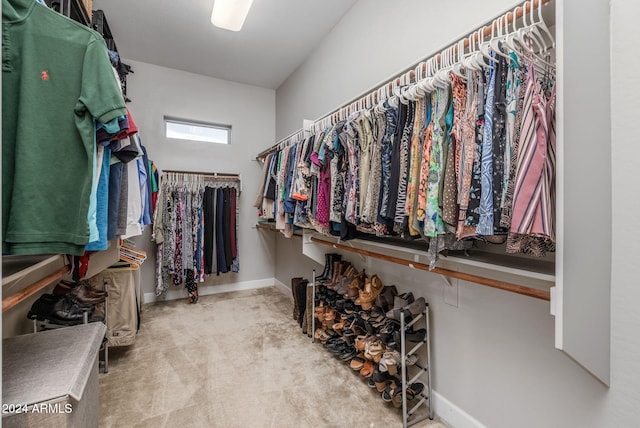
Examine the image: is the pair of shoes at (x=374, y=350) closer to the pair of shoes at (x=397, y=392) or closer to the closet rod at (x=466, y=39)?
the pair of shoes at (x=397, y=392)

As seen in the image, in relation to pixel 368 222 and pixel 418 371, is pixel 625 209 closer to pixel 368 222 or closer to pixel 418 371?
pixel 368 222

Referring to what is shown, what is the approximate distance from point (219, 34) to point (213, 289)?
304 cm

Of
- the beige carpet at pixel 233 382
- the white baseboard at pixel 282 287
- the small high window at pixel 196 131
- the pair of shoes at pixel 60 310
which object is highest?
the small high window at pixel 196 131

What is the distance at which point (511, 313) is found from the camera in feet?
4.32

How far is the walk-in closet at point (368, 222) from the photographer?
875 millimetres

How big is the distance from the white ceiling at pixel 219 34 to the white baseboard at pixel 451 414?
305 cm

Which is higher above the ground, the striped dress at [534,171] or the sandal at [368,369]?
the striped dress at [534,171]

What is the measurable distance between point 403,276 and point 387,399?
0.73 meters

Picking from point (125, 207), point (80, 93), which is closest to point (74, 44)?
point (80, 93)

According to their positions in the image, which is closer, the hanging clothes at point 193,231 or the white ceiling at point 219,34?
the white ceiling at point 219,34

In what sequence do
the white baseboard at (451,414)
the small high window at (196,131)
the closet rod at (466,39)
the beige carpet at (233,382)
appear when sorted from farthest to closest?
the small high window at (196,131) → the beige carpet at (233,382) → the white baseboard at (451,414) → the closet rod at (466,39)

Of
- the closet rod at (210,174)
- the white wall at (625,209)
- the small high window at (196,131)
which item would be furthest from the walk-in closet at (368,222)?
the small high window at (196,131)

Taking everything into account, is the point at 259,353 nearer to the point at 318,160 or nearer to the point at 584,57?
the point at 318,160

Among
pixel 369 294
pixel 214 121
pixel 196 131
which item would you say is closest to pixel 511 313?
pixel 369 294
